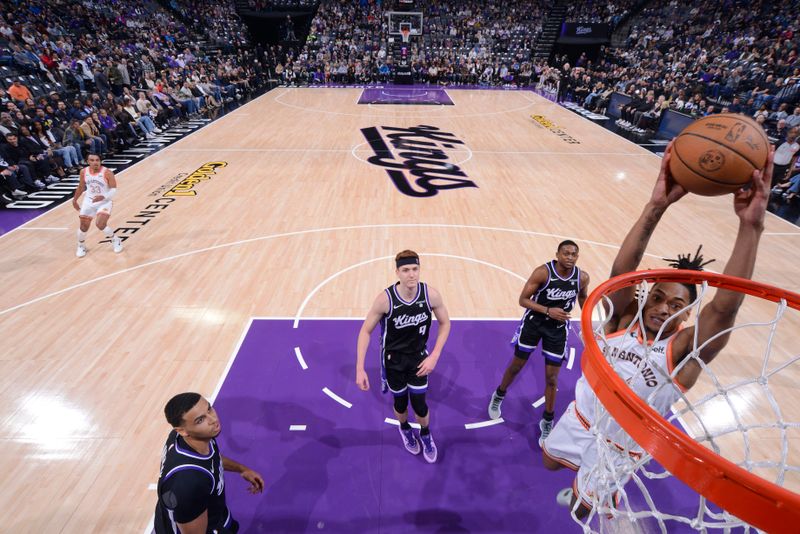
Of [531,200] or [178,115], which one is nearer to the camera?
[531,200]

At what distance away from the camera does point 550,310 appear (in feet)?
11.7

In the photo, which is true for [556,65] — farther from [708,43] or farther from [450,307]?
[450,307]

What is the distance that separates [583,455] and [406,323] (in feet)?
4.63

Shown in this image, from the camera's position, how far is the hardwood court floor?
3.83m

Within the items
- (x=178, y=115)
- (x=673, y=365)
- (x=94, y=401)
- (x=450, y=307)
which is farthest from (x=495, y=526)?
(x=178, y=115)

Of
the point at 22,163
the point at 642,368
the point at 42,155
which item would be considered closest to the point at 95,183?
the point at 22,163

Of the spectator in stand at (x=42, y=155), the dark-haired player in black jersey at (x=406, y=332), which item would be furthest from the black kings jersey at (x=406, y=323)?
the spectator in stand at (x=42, y=155)

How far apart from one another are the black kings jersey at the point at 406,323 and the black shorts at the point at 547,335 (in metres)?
0.98

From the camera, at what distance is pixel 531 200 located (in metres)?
9.07

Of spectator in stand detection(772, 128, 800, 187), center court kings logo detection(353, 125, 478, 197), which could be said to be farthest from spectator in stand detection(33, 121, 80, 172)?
spectator in stand detection(772, 128, 800, 187)

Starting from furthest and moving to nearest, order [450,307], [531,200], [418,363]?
[531,200] < [450,307] < [418,363]

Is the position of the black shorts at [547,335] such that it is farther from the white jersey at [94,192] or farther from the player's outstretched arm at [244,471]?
the white jersey at [94,192]

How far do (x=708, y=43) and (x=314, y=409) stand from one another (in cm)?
2532

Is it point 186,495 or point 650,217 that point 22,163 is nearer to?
point 186,495
